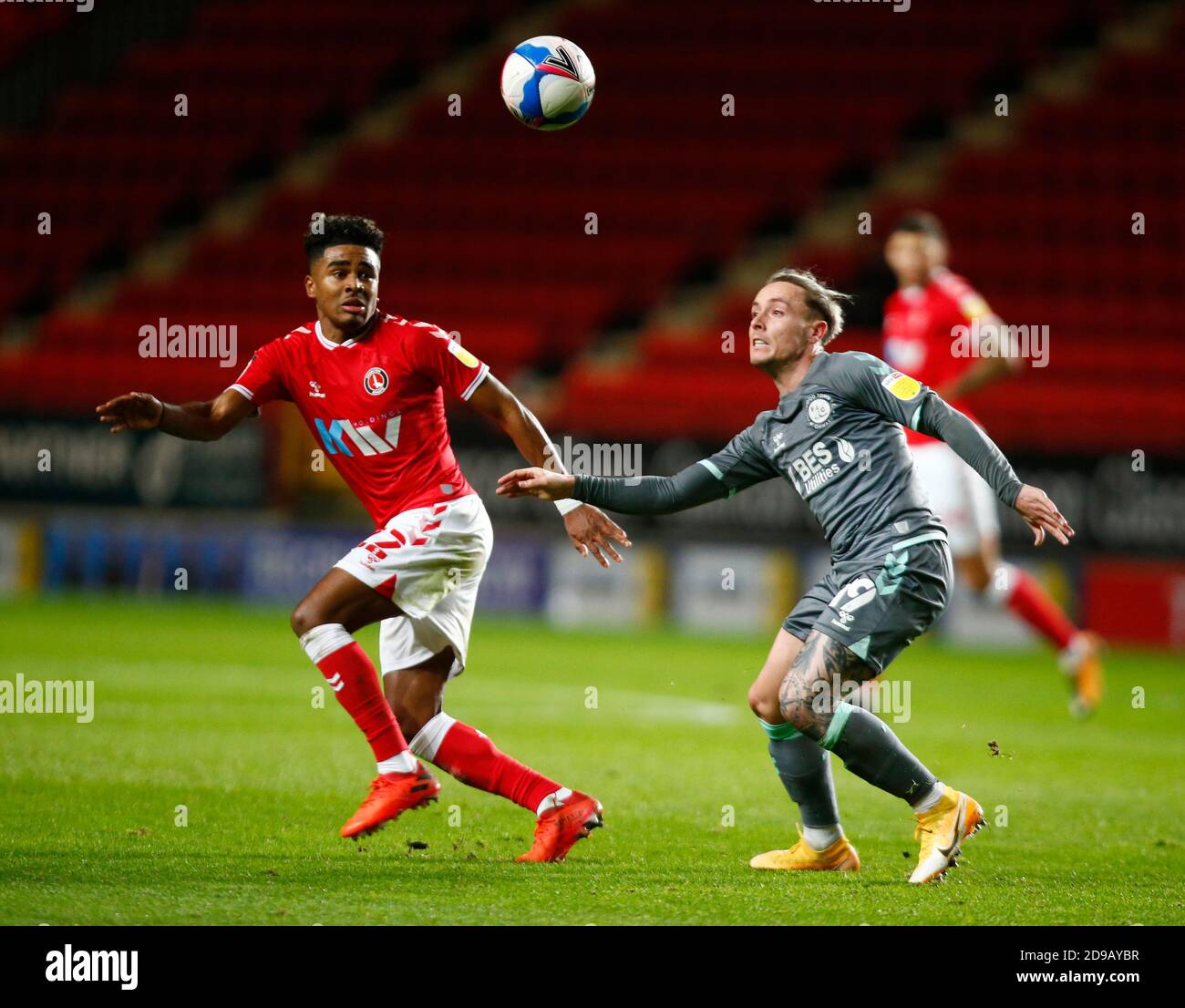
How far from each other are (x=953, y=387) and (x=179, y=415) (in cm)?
475

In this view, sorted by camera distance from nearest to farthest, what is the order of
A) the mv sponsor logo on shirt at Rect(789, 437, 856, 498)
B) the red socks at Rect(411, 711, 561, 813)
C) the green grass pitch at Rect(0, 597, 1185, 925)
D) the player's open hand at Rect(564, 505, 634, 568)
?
the green grass pitch at Rect(0, 597, 1185, 925), the mv sponsor logo on shirt at Rect(789, 437, 856, 498), the player's open hand at Rect(564, 505, 634, 568), the red socks at Rect(411, 711, 561, 813)

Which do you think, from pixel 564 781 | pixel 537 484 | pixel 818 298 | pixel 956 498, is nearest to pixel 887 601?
pixel 818 298

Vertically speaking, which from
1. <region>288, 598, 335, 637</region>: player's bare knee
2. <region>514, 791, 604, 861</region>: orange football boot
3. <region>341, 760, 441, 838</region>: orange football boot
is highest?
<region>288, 598, 335, 637</region>: player's bare knee

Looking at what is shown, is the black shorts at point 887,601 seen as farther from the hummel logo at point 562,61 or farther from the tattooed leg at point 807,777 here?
the hummel logo at point 562,61

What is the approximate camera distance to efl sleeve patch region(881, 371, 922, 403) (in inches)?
197

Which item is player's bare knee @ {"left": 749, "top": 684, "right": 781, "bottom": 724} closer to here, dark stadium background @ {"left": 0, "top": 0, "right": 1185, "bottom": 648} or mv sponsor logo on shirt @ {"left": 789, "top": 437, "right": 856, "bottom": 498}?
mv sponsor logo on shirt @ {"left": 789, "top": 437, "right": 856, "bottom": 498}

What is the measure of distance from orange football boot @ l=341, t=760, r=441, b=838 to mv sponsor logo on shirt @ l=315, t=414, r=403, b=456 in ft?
3.65

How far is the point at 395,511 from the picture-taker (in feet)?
18.5

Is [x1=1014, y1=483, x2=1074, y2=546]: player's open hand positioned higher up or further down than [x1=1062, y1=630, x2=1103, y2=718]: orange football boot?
higher up

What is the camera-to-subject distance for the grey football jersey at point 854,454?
5082mm

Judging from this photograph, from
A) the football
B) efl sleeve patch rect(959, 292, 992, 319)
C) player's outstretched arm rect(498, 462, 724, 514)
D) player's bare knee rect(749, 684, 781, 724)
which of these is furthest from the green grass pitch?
the football

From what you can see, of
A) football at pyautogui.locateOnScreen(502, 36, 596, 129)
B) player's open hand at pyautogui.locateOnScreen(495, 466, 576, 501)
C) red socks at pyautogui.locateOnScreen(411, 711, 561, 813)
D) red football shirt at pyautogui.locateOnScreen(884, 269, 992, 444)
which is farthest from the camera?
red football shirt at pyautogui.locateOnScreen(884, 269, 992, 444)
